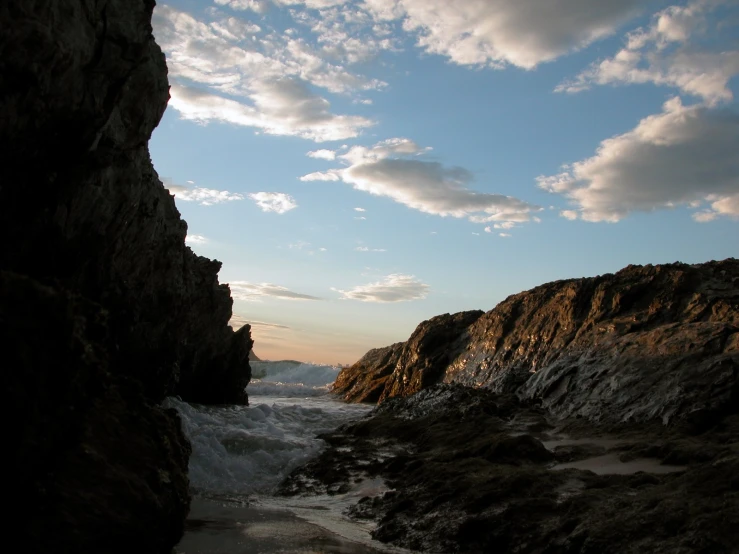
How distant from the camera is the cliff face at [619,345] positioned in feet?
38.3

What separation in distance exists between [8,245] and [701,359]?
1302cm

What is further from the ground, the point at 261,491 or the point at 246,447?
the point at 246,447

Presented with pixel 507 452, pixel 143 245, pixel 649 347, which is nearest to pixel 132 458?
pixel 507 452

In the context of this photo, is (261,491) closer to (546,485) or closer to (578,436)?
(546,485)

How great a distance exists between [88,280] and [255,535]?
7106 millimetres

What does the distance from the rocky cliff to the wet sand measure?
86cm

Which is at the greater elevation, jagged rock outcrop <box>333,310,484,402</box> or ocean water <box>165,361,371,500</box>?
jagged rock outcrop <box>333,310,484,402</box>

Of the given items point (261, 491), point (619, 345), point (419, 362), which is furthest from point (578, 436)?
point (419, 362)

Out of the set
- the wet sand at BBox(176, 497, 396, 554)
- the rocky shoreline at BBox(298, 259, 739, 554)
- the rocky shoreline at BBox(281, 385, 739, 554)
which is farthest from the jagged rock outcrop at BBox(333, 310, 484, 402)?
the wet sand at BBox(176, 497, 396, 554)

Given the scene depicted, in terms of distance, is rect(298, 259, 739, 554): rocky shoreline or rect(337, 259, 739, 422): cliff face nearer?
rect(298, 259, 739, 554): rocky shoreline

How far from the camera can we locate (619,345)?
49.3 feet

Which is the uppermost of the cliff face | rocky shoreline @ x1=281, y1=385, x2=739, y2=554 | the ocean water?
the cliff face

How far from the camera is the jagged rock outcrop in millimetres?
27438

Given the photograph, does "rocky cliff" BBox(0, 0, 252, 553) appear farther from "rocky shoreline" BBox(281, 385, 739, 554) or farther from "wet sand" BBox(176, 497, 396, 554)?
"rocky shoreline" BBox(281, 385, 739, 554)
